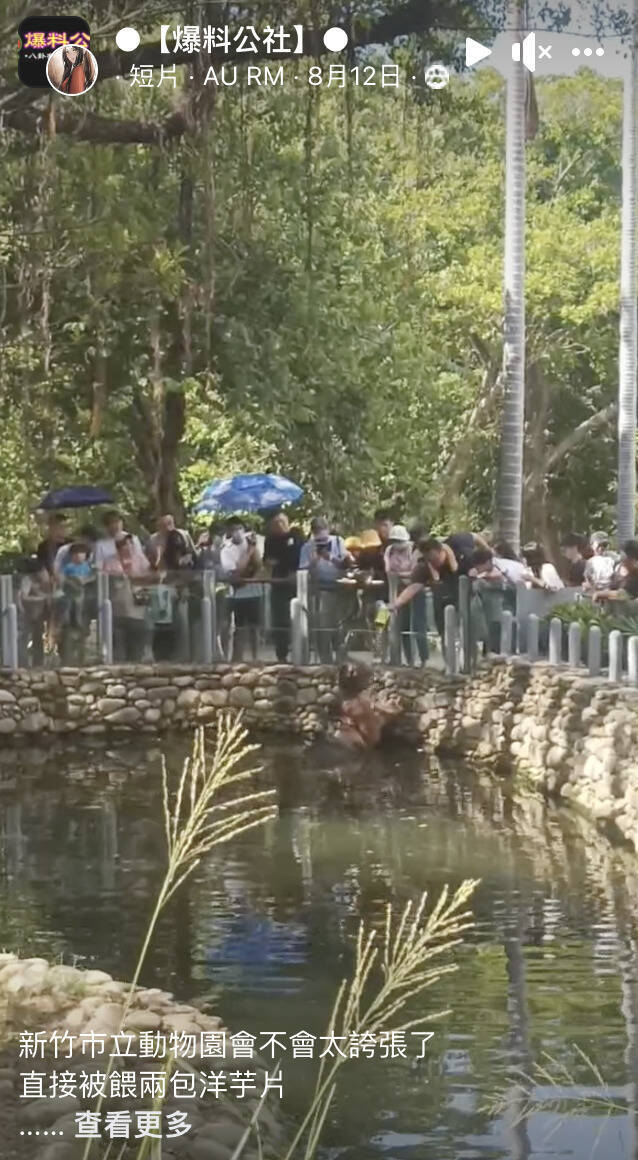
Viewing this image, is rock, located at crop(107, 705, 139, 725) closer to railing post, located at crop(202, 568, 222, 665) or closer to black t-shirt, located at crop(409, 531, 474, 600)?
railing post, located at crop(202, 568, 222, 665)

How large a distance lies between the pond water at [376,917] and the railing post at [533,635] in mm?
675

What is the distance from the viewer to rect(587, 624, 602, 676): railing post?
→ 9.27 metres

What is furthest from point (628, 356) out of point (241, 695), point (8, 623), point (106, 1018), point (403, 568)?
point (106, 1018)

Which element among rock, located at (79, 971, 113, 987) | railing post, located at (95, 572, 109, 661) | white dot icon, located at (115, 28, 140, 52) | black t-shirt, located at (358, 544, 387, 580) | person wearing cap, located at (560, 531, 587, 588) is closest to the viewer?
white dot icon, located at (115, 28, 140, 52)

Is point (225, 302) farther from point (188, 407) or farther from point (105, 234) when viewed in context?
point (105, 234)

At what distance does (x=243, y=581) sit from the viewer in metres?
11.9

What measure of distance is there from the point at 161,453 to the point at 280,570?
236 centimetres

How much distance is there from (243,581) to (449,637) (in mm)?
1400

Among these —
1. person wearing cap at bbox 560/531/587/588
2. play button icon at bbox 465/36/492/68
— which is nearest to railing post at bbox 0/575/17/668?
person wearing cap at bbox 560/531/587/588

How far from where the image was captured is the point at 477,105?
9781 millimetres

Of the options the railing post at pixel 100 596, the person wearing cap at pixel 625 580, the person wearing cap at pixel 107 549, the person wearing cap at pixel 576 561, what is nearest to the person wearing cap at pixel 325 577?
the person wearing cap at pixel 107 549

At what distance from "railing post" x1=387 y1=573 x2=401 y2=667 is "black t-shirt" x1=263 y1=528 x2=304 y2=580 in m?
0.60

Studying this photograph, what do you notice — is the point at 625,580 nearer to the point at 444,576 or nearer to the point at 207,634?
the point at 444,576

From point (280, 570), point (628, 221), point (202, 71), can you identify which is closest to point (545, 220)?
point (628, 221)
